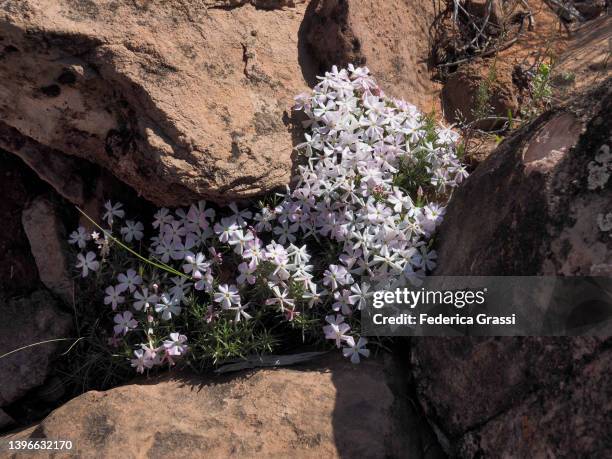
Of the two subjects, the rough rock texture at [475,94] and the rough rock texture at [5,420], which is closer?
the rough rock texture at [5,420]

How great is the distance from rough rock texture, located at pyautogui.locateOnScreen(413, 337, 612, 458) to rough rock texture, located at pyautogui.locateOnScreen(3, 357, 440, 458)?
9.3 inches

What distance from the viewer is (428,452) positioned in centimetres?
335

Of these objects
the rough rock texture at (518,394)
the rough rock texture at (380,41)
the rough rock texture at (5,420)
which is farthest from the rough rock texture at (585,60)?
the rough rock texture at (5,420)

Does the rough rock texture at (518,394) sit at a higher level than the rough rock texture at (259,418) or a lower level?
higher

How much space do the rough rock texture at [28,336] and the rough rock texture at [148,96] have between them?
39.7 inches

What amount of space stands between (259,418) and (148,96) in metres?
1.80

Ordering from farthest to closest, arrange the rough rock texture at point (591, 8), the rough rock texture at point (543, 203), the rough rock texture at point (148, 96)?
the rough rock texture at point (591, 8) < the rough rock texture at point (148, 96) < the rough rock texture at point (543, 203)

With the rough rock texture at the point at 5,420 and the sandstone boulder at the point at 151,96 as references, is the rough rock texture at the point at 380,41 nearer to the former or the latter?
the sandstone boulder at the point at 151,96

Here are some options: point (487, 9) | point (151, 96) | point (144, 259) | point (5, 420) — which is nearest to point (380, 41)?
point (487, 9)

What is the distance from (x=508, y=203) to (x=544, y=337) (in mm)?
665

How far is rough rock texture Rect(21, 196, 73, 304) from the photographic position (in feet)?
14.2

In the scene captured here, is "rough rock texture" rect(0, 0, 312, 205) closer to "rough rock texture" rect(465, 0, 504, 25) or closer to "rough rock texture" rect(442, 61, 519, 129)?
"rough rock texture" rect(442, 61, 519, 129)

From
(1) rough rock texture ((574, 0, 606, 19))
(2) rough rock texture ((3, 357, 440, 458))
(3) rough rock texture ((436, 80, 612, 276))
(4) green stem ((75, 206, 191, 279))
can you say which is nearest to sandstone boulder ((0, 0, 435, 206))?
(4) green stem ((75, 206, 191, 279))

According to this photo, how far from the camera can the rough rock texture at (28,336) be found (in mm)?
4172
